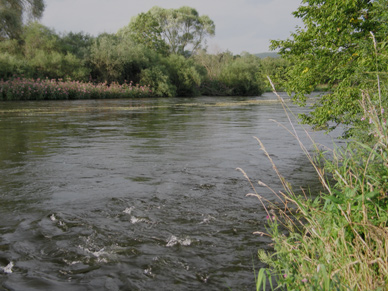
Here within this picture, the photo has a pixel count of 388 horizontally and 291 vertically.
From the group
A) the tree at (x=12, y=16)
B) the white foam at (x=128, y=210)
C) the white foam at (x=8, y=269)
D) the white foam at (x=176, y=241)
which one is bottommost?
the white foam at (x=8, y=269)

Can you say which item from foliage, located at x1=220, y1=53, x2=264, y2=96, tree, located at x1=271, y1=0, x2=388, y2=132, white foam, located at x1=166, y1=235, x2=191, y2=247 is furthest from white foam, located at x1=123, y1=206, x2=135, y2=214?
foliage, located at x1=220, y1=53, x2=264, y2=96

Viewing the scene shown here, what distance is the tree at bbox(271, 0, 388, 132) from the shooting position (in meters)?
7.02

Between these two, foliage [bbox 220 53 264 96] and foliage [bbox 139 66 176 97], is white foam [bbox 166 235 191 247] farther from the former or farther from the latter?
foliage [bbox 220 53 264 96]

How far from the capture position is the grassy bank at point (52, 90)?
2922 centimetres

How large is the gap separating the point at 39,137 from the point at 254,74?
4466 centimetres

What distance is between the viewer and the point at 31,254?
3.75 meters

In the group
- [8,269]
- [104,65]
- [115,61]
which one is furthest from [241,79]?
[8,269]

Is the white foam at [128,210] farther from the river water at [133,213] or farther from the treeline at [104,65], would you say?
the treeline at [104,65]

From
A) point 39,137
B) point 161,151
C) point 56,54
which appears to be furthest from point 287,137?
point 56,54

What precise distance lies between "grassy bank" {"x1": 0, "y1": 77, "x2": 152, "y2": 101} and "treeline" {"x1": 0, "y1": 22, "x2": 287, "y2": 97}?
2.83 metres

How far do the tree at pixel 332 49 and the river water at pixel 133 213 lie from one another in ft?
4.36

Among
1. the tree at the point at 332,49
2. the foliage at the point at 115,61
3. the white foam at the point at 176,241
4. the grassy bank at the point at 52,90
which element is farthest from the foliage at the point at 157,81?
the white foam at the point at 176,241

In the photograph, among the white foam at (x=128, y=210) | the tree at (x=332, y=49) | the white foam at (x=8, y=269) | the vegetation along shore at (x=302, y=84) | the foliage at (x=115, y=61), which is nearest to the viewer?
the vegetation along shore at (x=302, y=84)

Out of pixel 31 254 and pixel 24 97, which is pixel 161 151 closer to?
pixel 31 254
